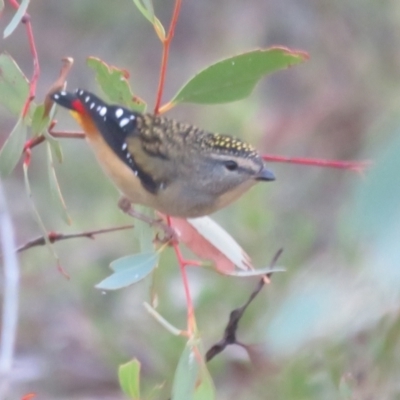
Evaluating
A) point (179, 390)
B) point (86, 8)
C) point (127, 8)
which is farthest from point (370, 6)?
point (179, 390)

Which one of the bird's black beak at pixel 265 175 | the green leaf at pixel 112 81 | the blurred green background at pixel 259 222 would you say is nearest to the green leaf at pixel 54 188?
the green leaf at pixel 112 81

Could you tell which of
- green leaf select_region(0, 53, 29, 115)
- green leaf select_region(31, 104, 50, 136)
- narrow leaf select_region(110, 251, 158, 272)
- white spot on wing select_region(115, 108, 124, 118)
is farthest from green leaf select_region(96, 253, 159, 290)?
white spot on wing select_region(115, 108, 124, 118)

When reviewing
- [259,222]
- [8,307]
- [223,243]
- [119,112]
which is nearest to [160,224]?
[223,243]

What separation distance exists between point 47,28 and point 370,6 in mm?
2230

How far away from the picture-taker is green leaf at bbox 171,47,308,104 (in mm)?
1553

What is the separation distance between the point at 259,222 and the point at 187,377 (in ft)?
5.85

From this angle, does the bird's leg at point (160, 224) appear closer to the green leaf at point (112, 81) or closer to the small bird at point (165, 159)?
the small bird at point (165, 159)

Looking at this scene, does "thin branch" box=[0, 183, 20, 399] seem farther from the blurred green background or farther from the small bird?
the small bird

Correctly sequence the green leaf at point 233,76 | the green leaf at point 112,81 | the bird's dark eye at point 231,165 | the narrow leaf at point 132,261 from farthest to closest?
the bird's dark eye at point 231,165 → the green leaf at point 112,81 → the green leaf at point 233,76 → the narrow leaf at point 132,261

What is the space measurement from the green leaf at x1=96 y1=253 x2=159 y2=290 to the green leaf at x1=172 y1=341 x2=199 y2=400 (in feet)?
0.43

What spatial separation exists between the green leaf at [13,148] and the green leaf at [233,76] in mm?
285

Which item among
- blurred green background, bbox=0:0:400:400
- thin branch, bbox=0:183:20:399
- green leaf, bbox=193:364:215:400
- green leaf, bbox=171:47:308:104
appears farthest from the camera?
green leaf, bbox=171:47:308:104

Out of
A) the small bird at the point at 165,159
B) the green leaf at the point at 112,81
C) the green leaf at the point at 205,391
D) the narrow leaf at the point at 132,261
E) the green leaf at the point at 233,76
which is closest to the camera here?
the green leaf at the point at 205,391

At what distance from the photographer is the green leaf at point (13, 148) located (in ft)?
4.86
